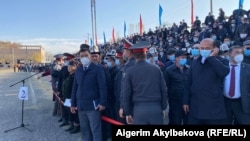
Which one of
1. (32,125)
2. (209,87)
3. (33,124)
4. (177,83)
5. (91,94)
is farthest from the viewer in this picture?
(33,124)

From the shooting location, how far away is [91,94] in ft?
15.2

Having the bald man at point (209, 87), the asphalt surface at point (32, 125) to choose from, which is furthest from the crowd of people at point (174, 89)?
the asphalt surface at point (32, 125)

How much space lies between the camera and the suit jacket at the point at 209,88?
3756 mm

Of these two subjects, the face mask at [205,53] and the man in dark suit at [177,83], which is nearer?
the face mask at [205,53]

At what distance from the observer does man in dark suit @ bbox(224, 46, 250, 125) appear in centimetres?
387

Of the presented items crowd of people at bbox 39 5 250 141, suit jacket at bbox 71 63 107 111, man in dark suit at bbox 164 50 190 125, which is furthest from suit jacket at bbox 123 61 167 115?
man in dark suit at bbox 164 50 190 125

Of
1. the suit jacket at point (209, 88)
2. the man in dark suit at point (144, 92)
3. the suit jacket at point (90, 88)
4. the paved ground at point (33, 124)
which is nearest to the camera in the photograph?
the man in dark suit at point (144, 92)

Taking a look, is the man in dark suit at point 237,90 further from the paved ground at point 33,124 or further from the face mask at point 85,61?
the paved ground at point 33,124

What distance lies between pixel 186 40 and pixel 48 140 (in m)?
11.3

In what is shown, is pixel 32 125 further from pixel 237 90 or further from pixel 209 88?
pixel 237 90

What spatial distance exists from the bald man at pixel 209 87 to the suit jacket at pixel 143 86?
1.92 ft

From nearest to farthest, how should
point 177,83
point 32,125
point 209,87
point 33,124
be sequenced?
point 209,87 → point 177,83 → point 32,125 → point 33,124

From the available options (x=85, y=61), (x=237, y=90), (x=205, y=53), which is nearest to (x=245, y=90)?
A: (x=237, y=90)

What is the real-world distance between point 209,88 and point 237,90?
451 mm
